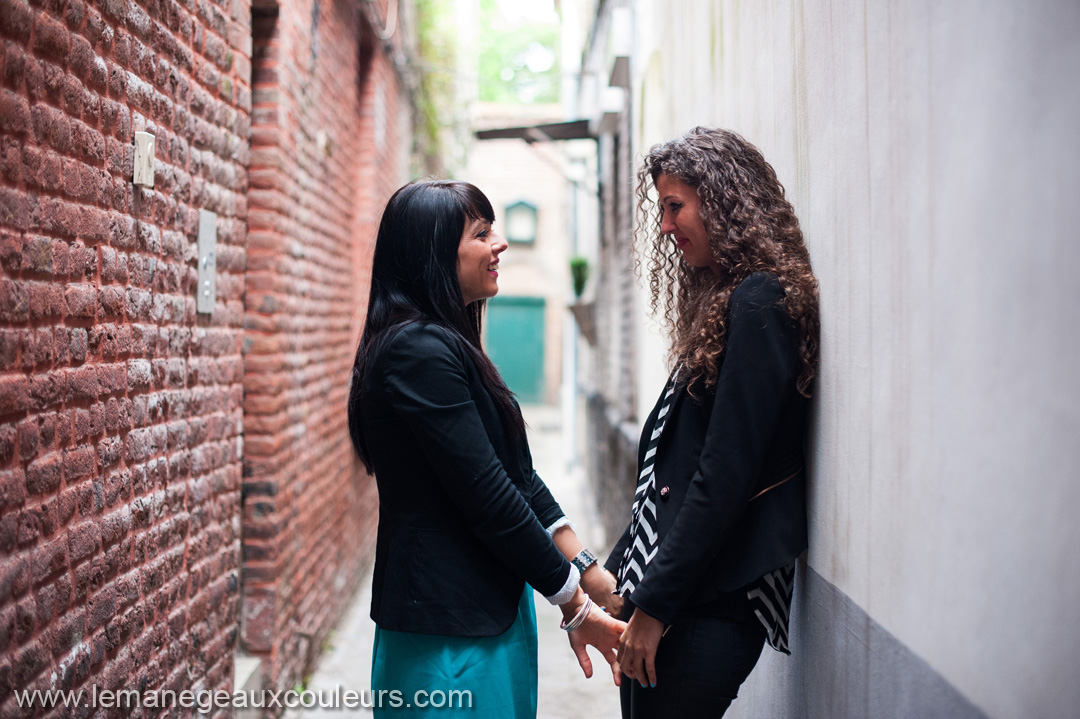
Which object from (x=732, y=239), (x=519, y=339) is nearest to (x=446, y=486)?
(x=732, y=239)

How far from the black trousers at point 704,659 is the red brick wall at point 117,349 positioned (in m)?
1.37

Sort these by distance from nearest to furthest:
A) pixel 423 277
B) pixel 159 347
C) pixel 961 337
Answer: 1. pixel 961 337
2. pixel 423 277
3. pixel 159 347

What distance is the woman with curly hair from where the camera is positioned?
1.88 meters

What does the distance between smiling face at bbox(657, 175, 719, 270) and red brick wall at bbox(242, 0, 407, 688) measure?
2.31 metres

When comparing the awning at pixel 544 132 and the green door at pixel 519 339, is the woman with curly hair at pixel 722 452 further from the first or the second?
the green door at pixel 519 339

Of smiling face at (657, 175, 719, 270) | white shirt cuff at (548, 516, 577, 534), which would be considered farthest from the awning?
white shirt cuff at (548, 516, 577, 534)

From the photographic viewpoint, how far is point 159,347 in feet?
8.58

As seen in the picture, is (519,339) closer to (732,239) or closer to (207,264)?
(207,264)

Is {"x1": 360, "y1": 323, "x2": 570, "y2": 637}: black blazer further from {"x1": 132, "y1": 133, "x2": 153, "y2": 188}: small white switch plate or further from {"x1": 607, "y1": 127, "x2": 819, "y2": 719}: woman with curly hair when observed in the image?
{"x1": 132, "y1": 133, "x2": 153, "y2": 188}: small white switch plate

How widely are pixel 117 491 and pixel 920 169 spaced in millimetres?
2046

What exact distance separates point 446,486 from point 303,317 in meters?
2.86

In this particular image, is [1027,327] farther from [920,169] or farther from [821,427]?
[821,427]

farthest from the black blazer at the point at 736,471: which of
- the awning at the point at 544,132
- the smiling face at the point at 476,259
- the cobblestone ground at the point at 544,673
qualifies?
the awning at the point at 544,132

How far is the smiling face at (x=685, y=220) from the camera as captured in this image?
2.17 metres
